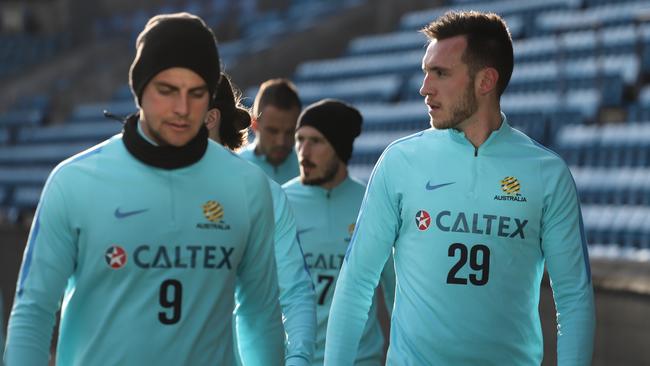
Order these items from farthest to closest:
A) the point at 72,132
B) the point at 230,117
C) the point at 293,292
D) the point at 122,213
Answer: the point at 72,132 → the point at 230,117 → the point at 293,292 → the point at 122,213

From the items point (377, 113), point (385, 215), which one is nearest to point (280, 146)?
point (385, 215)

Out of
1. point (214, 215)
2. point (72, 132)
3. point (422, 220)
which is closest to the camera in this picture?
point (214, 215)

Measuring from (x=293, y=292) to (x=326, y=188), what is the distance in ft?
7.43

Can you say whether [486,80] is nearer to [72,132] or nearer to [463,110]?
[463,110]

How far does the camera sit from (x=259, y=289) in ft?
10.6

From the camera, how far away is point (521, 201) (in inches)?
151

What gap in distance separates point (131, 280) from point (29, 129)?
22566 mm

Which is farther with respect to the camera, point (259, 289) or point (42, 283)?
point (259, 289)

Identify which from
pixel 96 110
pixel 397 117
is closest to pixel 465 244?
pixel 397 117

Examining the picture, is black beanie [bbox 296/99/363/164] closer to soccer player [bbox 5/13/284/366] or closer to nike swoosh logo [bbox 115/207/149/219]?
soccer player [bbox 5/13/284/366]

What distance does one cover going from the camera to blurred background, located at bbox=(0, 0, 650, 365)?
1107 centimetres

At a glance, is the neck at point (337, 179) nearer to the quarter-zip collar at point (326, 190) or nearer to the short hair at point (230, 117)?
the quarter-zip collar at point (326, 190)

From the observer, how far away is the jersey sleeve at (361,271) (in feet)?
12.7

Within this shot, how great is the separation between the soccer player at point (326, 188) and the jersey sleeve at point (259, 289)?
2408 mm
